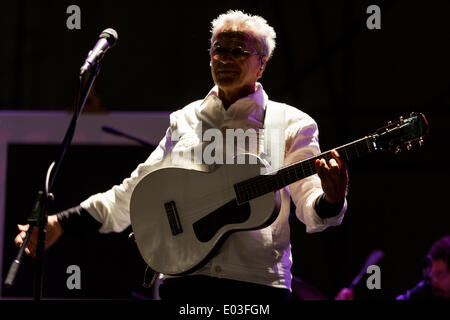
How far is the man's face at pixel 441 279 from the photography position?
3871mm

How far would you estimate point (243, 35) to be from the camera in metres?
2.32

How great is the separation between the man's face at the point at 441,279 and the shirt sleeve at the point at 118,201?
230cm

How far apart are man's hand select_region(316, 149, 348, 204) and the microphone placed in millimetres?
786

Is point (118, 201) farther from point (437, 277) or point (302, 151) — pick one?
point (437, 277)

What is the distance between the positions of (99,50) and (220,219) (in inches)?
27.5

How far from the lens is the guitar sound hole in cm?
212

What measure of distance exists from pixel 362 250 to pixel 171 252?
403 cm

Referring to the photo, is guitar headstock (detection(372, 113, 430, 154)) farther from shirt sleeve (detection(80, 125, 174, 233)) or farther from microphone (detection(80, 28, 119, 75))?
microphone (detection(80, 28, 119, 75))

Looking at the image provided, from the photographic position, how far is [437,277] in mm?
3922

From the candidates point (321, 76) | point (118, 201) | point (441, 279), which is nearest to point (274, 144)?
point (118, 201)

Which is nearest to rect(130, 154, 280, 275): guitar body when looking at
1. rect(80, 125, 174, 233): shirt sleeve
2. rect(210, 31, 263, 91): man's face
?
rect(80, 125, 174, 233): shirt sleeve

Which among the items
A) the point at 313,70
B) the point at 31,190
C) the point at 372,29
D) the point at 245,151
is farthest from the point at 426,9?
the point at 245,151

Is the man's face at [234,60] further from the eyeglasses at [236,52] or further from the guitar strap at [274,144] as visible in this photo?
the guitar strap at [274,144]
